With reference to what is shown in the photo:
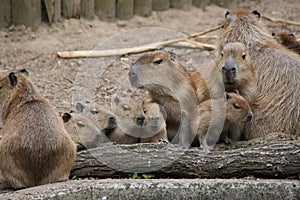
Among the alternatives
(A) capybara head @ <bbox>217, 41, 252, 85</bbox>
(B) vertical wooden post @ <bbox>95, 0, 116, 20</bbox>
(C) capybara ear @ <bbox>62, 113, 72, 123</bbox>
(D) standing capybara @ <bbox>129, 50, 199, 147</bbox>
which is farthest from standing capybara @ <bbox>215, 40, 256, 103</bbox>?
(B) vertical wooden post @ <bbox>95, 0, 116, 20</bbox>

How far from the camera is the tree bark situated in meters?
4.99

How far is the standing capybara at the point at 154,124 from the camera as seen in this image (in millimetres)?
5527

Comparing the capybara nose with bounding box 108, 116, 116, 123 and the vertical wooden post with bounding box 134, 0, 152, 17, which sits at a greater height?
the vertical wooden post with bounding box 134, 0, 152, 17

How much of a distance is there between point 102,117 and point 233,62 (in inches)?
47.8

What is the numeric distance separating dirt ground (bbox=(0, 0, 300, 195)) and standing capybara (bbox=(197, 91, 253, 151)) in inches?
79.7

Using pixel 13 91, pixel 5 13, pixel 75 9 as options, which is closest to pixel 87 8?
pixel 75 9

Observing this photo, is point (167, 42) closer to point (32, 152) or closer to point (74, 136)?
point (74, 136)

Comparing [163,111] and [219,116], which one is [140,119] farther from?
[219,116]

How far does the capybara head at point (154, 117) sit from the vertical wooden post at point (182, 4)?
5.01 m

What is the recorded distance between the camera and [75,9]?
9.47m

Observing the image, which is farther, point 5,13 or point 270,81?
point 5,13

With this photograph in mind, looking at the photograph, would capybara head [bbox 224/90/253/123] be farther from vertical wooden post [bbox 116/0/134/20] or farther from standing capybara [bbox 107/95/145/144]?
vertical wooden post [bbox 116/0/134/20]

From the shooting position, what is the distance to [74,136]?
561 centimetres

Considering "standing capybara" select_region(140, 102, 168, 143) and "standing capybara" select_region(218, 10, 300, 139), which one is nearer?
Result: "standing capybara" select_region(140, 102, 168, 143)
